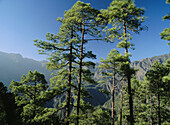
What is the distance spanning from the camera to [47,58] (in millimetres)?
8883

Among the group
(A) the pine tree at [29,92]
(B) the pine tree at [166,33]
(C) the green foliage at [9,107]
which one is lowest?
(C) the green foliage at [9,107]

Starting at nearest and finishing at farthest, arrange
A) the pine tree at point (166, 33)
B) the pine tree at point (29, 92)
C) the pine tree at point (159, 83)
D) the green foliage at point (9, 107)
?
the pine tree at point (166, 33) → the pine tree at point (29, 92) → the pine tree at point (159, 83) → the green foliage at point (9, 107)

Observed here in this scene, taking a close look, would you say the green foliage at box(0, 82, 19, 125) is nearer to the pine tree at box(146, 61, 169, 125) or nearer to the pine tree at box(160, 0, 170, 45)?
the pine tree at box(160, 0, 170, 45)

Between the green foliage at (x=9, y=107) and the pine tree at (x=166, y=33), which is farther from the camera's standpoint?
the green foliage at (x=9, y=107)

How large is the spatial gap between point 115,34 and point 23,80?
15.0 m

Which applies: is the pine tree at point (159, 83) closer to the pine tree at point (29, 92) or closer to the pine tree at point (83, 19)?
the pine tree at point (83, 19)

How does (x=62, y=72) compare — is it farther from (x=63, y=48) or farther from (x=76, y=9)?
(x=76, y=9)

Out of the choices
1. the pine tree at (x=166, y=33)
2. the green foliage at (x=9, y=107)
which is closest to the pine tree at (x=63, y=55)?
the pine tree at (x=166, y=33)

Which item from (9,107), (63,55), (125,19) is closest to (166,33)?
(125,19)

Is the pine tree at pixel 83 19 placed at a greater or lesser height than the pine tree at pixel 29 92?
greater

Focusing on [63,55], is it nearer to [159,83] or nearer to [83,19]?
[83,19]

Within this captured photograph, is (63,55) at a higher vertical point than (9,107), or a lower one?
higher

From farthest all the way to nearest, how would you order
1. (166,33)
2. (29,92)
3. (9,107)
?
(9,107)
(29,92)
(166,33)

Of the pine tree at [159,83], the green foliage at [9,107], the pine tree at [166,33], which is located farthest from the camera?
the green foliage at [9,107]
